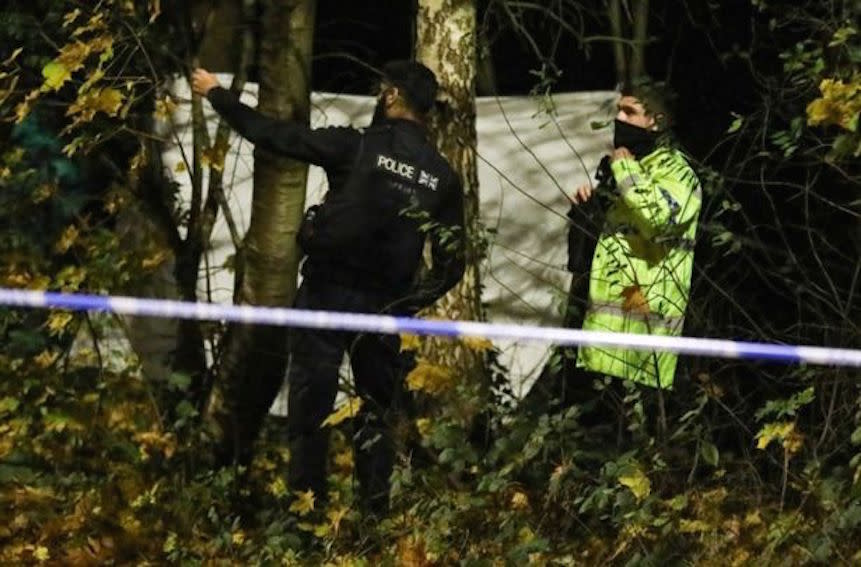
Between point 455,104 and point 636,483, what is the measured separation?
2.01 metres

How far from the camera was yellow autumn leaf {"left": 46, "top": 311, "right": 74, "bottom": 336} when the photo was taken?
23.5 feet

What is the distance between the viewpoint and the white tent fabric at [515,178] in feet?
25.9

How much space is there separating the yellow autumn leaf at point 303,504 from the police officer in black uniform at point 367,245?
11cm

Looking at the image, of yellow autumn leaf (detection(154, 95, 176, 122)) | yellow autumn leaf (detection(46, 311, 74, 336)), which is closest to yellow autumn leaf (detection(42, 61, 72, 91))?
yellow autumn leaf (detection(154, 95, 176, 122))

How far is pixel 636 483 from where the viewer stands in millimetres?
5637

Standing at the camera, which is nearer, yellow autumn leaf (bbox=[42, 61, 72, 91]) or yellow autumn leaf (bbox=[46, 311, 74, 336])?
yellow autumn leaf (bbox=[42, 61, 72, 91])

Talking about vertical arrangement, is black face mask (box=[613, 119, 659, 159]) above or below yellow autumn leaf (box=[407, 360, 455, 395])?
above

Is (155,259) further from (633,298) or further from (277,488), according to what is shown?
(633,298)

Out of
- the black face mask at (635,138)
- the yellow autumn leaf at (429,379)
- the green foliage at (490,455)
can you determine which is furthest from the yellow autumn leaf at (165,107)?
the black face mask at (635,138)

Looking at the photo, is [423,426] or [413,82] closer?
[413,82]

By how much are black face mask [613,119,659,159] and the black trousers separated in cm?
109

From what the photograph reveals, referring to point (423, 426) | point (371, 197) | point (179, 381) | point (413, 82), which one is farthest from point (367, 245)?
point (179, 381)

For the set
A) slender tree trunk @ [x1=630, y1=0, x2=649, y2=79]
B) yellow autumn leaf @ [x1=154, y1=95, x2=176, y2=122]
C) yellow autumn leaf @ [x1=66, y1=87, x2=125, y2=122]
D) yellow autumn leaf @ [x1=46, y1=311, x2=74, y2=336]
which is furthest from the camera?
slender tree trunk @ [x1=630, y1=0, x2=649, y2=79]

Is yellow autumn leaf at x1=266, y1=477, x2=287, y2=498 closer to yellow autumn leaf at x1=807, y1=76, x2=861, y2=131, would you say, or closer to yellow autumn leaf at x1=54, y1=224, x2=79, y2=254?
yellow autumn leaf at x1=54, y1=224, x2=79, y2=254
